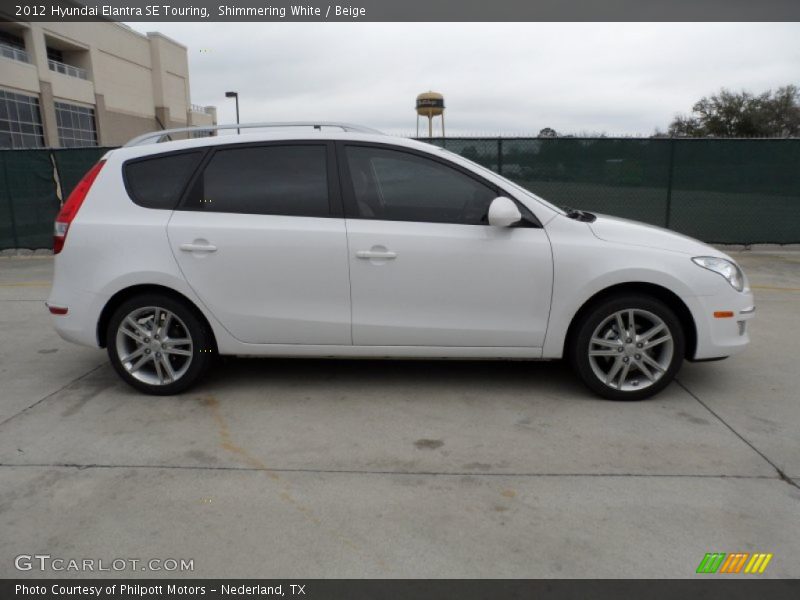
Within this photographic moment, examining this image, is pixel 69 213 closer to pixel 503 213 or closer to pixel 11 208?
pixel 503 213

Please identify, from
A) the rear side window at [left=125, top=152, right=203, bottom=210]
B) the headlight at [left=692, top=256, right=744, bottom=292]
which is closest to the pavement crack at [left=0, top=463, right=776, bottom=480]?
the headlight at [left=692, top=256, right=744, bottom=292]

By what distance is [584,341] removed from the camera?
4.13 m

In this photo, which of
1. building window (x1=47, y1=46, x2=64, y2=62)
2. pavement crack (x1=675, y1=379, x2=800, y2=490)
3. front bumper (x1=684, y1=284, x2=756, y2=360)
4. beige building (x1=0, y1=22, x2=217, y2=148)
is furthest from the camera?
building window (x1=47, y1=46, x2=64, y2=62)

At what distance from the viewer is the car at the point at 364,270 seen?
161 inches

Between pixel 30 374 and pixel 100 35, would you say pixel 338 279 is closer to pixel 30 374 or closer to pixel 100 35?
pixel 30 374

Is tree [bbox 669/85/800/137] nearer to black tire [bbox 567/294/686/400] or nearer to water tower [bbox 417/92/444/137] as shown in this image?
water tower [bbox 417/92/444/137]

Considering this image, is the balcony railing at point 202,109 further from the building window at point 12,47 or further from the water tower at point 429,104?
the water tower at point 429,104

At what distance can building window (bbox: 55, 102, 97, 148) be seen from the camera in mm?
47344

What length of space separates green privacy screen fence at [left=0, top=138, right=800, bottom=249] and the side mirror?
6378 millimetres

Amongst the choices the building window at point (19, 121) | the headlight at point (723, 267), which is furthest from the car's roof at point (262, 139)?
the building window at point (19, 121)

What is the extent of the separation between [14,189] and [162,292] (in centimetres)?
894

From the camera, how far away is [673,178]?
33.6 ft

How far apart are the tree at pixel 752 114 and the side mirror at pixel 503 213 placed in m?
46.7
